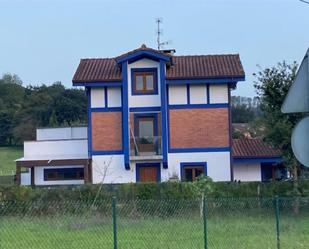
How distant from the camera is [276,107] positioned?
26234mm

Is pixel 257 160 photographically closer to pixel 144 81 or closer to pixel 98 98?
pixel 144 81

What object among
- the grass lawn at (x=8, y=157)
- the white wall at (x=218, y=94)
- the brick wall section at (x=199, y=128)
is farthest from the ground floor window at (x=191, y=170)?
the grass lawn at (x=8, y=157)

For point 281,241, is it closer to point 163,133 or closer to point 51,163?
point 163,133

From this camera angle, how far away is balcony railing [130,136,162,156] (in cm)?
3509

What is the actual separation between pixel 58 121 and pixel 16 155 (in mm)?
7502

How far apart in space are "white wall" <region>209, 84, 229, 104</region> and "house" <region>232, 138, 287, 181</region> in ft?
13.1

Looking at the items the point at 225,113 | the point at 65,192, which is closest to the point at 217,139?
the point at 225,113

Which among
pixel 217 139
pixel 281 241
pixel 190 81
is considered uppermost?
pixel 190 81

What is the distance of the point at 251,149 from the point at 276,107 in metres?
12.8

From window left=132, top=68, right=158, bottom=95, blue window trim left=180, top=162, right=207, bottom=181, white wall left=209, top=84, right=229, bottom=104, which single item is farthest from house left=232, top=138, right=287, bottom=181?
window left=132, top=68, right=158, bottom=95

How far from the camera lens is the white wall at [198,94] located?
115 feet

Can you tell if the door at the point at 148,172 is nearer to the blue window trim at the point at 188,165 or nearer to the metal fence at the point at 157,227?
the blue window trim at the point at 188,165

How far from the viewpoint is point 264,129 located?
87.8ft

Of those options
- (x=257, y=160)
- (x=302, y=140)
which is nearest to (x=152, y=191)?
(x=257, y=160)
